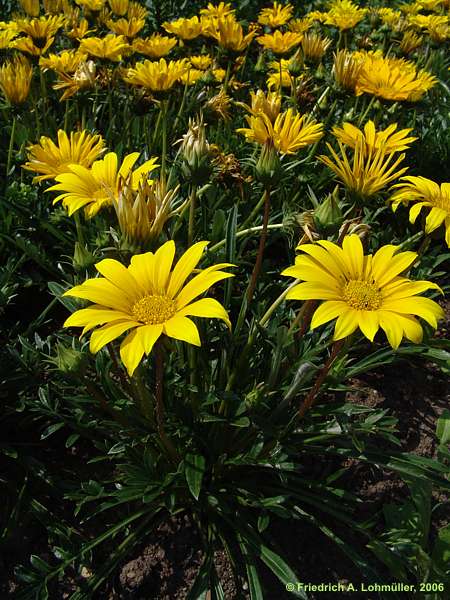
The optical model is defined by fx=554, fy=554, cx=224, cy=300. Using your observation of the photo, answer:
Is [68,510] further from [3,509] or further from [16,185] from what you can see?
[16,185]

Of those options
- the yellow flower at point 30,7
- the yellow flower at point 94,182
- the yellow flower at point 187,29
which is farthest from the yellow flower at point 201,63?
the yellow flower at point 94,182

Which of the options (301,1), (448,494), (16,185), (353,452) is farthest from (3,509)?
(301,1)

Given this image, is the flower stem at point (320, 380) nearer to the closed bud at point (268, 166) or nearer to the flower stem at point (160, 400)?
the flower stem at point (160, 400)

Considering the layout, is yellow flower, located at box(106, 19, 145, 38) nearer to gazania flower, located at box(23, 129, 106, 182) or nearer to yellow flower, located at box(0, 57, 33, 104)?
yellow flower, located at box(0, 57, 33, 104)

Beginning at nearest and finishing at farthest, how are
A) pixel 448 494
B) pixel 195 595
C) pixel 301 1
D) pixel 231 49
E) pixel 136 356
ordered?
pixel 136 356 < pixel 195 595 < pixel 448 494 < pixel 231 49 < pixel 301 1

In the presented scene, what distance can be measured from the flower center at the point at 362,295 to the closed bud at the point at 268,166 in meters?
0.42

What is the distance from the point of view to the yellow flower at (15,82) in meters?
2.19

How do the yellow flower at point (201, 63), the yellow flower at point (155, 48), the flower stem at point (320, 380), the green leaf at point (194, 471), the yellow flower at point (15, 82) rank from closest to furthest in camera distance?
the flower stem at point (320, 380)
the green leaf at point (194, 471)
the yellow flower at point (15, 82)
the yellow flower at point (155, 48)
the yellow flower at point (201, 63)

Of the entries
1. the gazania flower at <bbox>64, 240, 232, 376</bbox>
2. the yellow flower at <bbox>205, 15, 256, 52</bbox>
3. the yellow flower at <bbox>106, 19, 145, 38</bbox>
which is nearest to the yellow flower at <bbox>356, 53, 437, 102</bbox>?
the yellow flower at <bbox>205, 15, 256, 52</bbox>

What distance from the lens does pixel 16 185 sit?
95.9 inches

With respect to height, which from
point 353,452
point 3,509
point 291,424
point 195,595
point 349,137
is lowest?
point 3,509

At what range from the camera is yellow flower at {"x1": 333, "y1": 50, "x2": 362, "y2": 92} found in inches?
91.9

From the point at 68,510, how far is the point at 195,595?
1.83 ft

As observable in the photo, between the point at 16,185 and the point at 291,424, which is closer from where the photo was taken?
the point at 291,424
